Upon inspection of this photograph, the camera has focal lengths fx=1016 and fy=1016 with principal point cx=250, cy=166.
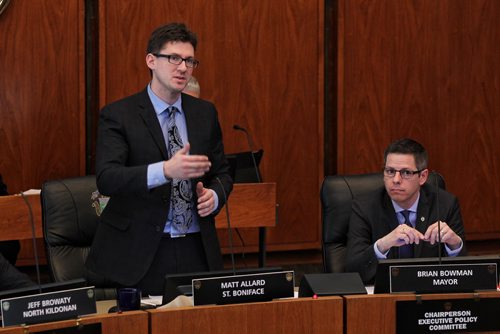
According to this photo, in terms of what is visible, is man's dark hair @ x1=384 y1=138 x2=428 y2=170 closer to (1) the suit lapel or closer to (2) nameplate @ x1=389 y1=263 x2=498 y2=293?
(1) the suit lapel

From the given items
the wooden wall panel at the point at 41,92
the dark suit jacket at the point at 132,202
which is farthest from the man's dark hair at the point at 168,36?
the wooden wall panel at the point at 41,92

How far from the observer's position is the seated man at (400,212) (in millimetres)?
3703

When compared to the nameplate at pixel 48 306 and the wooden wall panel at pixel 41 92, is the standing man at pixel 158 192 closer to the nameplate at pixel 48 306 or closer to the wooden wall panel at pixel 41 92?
the nameplate at pixel 48 306

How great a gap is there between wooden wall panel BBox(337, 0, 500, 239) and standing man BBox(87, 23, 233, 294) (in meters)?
3.11

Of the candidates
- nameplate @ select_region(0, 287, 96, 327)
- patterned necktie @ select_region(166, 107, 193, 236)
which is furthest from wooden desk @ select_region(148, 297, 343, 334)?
patterned necktie @ select_region(166, 107, 193, 236)

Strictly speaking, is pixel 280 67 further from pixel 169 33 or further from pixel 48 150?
pixel 169 33

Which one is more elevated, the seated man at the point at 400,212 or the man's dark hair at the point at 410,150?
the man's dark hair at the point at 410,150

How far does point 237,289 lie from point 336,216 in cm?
Answer: 140

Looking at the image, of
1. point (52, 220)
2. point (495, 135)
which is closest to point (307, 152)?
point (495, 135)

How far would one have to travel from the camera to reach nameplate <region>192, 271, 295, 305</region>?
102 inches

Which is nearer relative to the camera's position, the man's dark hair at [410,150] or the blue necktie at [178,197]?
the blue necktie at [178,197]

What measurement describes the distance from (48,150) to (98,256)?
8.43ft

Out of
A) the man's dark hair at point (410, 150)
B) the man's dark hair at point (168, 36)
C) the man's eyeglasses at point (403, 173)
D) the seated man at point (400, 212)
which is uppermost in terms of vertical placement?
the man's dark hair at point (168, 36)

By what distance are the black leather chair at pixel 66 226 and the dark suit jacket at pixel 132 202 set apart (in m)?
0.47
